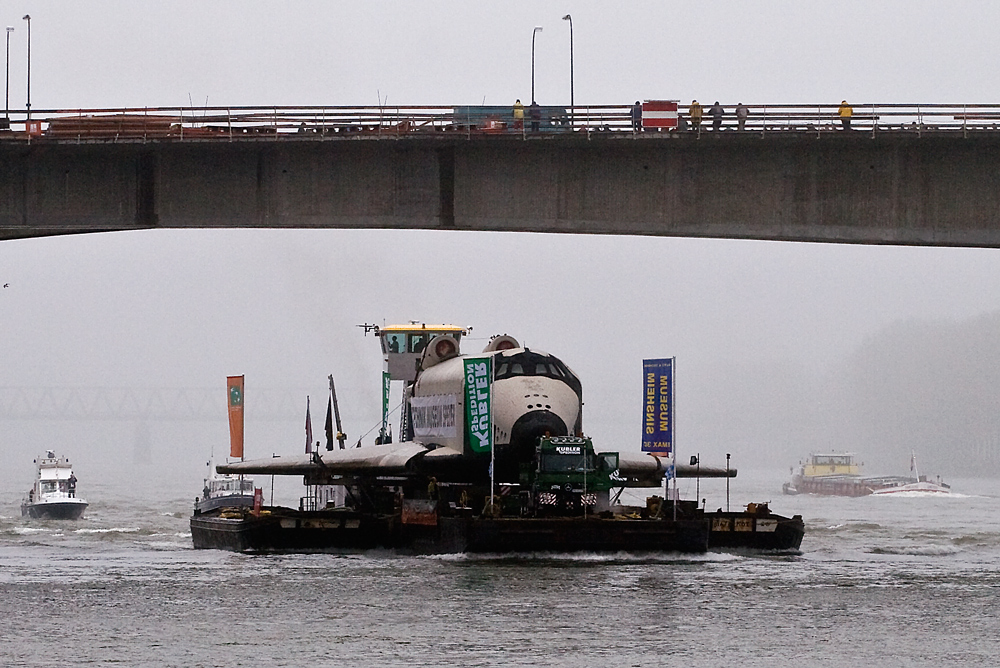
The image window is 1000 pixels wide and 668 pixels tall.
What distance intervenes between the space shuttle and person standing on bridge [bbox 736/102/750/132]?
31.9 ft

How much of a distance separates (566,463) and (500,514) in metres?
2.30

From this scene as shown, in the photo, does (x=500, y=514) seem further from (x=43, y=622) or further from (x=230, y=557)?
(x=43, y=622)

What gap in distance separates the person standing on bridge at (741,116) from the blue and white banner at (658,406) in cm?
979

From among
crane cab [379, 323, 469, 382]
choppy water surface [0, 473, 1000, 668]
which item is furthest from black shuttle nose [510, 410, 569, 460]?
crane cab [379, 323, 469, 382]

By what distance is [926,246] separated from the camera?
4256 cm

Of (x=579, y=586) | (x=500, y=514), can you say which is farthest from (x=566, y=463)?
(x=579, y=586)

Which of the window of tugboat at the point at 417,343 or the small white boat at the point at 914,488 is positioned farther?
the small white boat at the point at 914,488

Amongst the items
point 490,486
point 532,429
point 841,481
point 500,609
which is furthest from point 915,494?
point 500,609

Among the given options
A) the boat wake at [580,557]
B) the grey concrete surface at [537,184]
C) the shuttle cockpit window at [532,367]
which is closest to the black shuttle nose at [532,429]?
the shuttle cockpit window at [532,367]

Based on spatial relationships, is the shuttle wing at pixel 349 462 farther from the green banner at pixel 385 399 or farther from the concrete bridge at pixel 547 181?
the concrete bridge at pixel 547 181

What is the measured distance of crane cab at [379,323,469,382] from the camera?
64.6 m

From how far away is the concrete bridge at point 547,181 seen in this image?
42.4m

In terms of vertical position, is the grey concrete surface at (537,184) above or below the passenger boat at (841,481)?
above

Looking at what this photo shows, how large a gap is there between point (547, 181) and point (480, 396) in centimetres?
789
